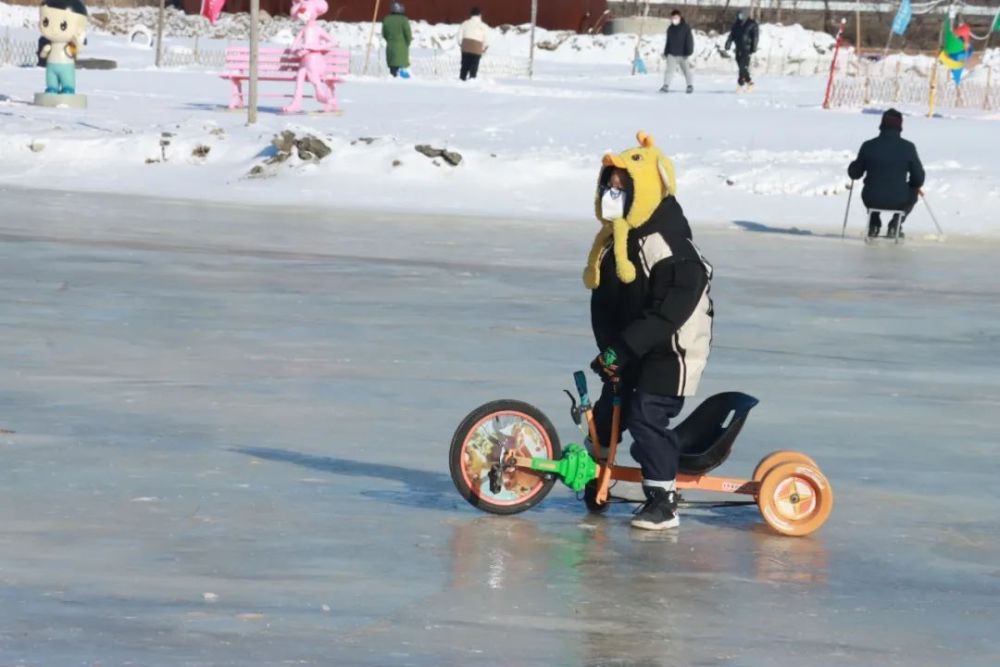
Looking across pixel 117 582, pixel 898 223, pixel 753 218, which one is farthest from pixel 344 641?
pixel 753 218

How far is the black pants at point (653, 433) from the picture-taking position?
7.08 m

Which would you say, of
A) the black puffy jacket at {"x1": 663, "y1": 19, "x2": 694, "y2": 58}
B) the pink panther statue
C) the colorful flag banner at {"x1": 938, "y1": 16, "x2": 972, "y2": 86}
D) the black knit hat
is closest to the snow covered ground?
the pink panther statue

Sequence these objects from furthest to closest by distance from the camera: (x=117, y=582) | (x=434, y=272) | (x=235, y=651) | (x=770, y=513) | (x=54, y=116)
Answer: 1. (x=54, y=116)
2. (x=434, y=272)
3. (x=770, y=513)
4. (x=117, y=582)
5. (x=235, y=651)

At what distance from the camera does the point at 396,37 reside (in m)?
37.5

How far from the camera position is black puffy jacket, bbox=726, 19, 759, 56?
3778 cm

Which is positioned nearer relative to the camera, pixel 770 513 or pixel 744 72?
pixel 770 513

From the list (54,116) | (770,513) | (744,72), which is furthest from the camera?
(744,72)

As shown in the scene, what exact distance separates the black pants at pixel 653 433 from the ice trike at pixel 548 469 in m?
0.12

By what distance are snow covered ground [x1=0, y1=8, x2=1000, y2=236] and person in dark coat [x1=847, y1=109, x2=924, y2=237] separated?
1.66 m

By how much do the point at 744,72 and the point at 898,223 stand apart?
17.0m

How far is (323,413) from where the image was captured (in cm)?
931

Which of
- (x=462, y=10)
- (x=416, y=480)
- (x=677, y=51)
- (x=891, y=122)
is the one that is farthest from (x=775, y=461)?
(x=462, y=10)

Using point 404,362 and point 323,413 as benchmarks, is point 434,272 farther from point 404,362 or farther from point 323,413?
point 323,413

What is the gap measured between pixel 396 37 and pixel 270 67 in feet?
23.9
